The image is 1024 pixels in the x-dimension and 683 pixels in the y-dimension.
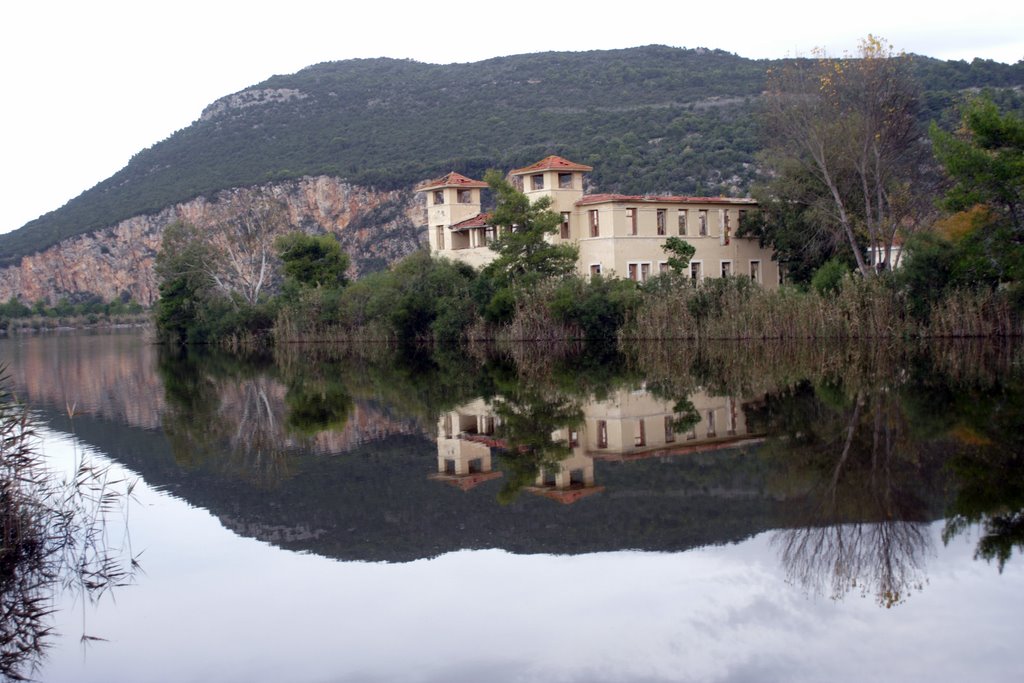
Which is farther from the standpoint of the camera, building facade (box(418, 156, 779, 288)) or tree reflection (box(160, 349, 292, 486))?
building facade (box(418, 156, 779, 288))

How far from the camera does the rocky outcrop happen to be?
86562 mm

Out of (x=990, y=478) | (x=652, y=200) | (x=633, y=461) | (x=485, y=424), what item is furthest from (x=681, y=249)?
(x=990, y=478)

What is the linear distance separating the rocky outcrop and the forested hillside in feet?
4.73

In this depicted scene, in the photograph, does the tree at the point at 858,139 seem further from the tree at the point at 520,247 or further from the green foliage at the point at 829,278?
the tree at the point at 520,247

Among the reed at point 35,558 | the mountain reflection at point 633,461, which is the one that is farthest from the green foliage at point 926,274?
the reed at point 35,558

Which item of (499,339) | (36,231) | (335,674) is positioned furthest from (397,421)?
(36,231)

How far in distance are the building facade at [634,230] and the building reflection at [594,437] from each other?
24303 millimetres

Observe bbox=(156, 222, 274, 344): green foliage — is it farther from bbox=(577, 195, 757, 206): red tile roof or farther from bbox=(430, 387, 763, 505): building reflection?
bbox=(430, 387, 763, 505): building reflection

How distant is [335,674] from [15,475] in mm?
4575

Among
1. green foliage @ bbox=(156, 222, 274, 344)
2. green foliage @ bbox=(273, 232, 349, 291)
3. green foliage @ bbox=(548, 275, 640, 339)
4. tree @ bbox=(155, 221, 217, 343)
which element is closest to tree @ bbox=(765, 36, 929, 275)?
green foliage @ bbox=(548, 275, 640, 339)

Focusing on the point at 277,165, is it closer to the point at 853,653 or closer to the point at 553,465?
the point at 553,465

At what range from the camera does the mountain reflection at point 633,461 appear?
955 cm

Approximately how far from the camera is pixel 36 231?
11506cm

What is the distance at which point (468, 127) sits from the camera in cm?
9531
